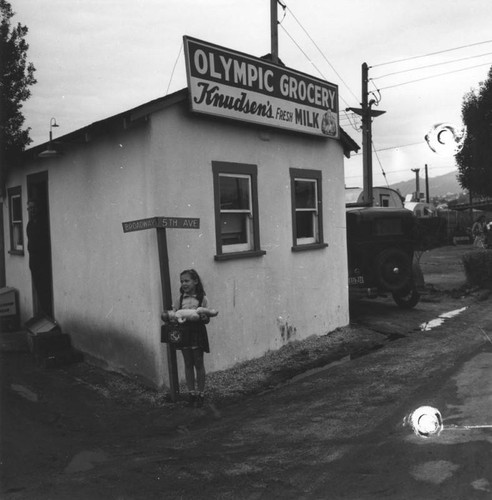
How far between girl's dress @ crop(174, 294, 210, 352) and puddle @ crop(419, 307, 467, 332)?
607 cm

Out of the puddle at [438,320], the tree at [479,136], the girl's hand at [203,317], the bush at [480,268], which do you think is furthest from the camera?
the tree at [479,136]

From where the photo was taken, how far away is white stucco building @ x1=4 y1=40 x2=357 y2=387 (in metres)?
7.48

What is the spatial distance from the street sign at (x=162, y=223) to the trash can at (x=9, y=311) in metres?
5.52

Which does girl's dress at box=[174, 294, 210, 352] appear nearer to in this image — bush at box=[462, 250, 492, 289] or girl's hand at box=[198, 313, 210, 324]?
girl's hand at box=[198, 313, 210, 324]

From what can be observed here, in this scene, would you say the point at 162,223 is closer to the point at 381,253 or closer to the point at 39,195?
the point at 39,195

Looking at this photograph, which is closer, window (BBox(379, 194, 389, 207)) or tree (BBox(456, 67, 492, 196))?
window (BBox(379, 194, 389, 207))

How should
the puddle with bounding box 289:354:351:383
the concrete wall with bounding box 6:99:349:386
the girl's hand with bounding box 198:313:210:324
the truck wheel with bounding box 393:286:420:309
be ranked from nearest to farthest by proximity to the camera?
the girl's hand with bounding box 198:313:210:324
the concrete wall with bounding box 6:99:349:386
the puddle with bounding box 289:354:351:383
the truck wheel with bounding box 393:286:420:309

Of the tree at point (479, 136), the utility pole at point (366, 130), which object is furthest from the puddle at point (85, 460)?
the tree at point (479, 136)

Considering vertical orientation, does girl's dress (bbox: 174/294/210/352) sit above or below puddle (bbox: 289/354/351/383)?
above

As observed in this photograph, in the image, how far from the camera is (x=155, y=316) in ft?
24.1

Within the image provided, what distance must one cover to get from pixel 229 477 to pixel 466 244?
Result: 37.7m

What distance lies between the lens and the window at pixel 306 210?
32.6 feet

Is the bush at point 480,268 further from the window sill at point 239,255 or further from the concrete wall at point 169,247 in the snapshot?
the window sill at point 239,255

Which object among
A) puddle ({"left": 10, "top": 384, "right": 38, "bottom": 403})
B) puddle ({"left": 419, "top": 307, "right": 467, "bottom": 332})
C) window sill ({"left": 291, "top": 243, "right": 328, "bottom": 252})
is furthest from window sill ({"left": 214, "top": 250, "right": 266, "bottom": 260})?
puddle ({"left": 419, "top": 307, "right": 467, "bottom": 332})
